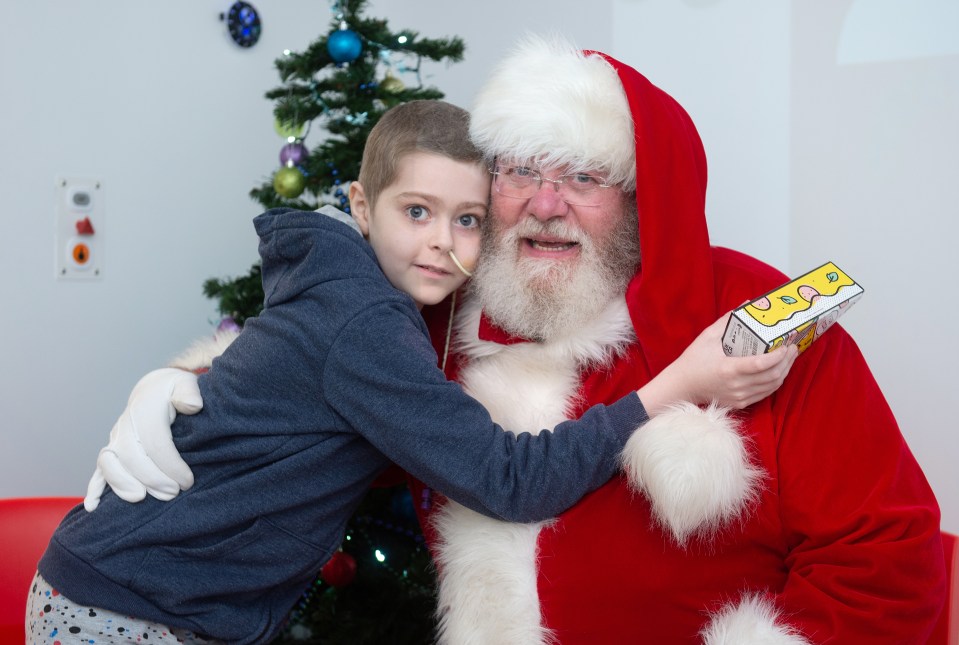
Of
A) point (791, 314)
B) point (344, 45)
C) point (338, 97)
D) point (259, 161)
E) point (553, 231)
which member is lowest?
point (791, 314)

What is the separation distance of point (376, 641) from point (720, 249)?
151 centimetres

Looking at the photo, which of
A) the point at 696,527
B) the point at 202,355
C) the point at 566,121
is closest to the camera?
the point at 696,527

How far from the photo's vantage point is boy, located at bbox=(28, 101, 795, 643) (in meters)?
1.53

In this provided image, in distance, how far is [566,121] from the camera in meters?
1.75

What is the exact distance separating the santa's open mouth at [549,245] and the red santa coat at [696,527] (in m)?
0.16

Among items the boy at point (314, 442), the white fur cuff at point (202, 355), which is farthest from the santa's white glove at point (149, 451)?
the white fur cuff at point (202, 355)

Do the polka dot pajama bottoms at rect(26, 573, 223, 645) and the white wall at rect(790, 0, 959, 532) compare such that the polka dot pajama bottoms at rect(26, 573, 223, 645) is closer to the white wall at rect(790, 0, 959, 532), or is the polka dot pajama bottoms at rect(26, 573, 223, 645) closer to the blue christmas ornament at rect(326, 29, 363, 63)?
the blue christmas ornament at rect(326, 29, 363, 63)

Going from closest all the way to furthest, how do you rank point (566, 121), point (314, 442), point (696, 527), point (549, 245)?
1. point (696, 527)
2. point (314, 442)
3. point (566, 121)
4. point (549, 245)

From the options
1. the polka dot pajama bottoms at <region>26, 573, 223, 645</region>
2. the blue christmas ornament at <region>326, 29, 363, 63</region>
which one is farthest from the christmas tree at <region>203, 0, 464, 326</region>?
the polka dot pajama bottoms at <region>26, 573, 223, 645</region>

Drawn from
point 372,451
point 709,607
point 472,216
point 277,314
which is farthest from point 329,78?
point 709,607

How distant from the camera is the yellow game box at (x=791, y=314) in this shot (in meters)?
1.41

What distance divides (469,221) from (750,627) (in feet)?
3.11

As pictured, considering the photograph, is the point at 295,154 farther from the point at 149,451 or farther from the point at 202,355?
the point at 149,451

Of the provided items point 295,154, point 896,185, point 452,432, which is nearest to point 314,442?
point 452,432
